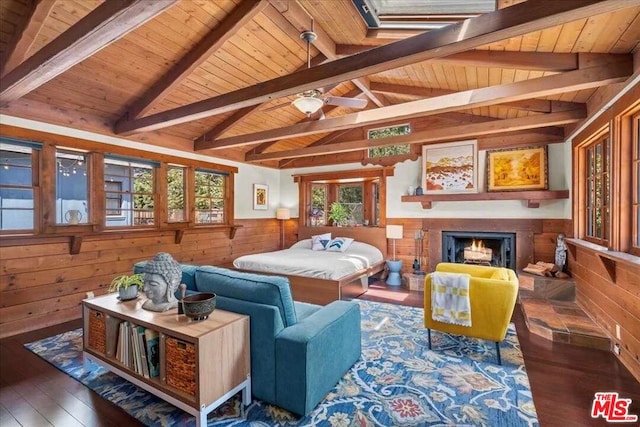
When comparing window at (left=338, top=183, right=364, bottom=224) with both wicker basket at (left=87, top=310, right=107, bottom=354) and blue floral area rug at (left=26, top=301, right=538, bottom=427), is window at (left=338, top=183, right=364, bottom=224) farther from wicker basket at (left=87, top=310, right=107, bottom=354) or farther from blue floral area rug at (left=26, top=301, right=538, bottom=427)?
wicker basket at (left=87, top=310, right=107, bottom=354)

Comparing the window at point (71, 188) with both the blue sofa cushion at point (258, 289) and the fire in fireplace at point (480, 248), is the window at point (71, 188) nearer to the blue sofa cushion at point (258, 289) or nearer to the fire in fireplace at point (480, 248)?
the blue sofa cushion at point (258, 289)

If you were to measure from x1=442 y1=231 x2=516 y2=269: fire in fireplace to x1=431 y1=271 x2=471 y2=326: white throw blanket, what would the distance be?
2784 mm

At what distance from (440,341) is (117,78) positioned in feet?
15.4


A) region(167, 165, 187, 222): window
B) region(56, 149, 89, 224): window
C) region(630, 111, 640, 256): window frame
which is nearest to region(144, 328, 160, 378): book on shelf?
region(56, 149, 89, 224): window

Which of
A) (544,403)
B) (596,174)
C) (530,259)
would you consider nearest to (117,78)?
(544,403)

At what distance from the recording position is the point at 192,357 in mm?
1815

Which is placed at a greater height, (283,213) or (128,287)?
(283,213)

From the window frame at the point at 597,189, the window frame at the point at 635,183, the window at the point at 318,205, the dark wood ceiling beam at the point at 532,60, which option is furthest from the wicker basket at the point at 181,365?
the window at the point at 318,205

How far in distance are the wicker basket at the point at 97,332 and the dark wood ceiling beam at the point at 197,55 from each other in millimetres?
2635

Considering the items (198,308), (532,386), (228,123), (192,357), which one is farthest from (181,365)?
(228,123)

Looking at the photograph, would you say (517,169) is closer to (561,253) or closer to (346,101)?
(561,253)

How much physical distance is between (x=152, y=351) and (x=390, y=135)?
4.95 meters

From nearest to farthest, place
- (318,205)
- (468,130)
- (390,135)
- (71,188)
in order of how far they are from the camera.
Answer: (71,188)
(468,130)
(390,135)
(318,205)

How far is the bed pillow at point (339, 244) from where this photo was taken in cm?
581
